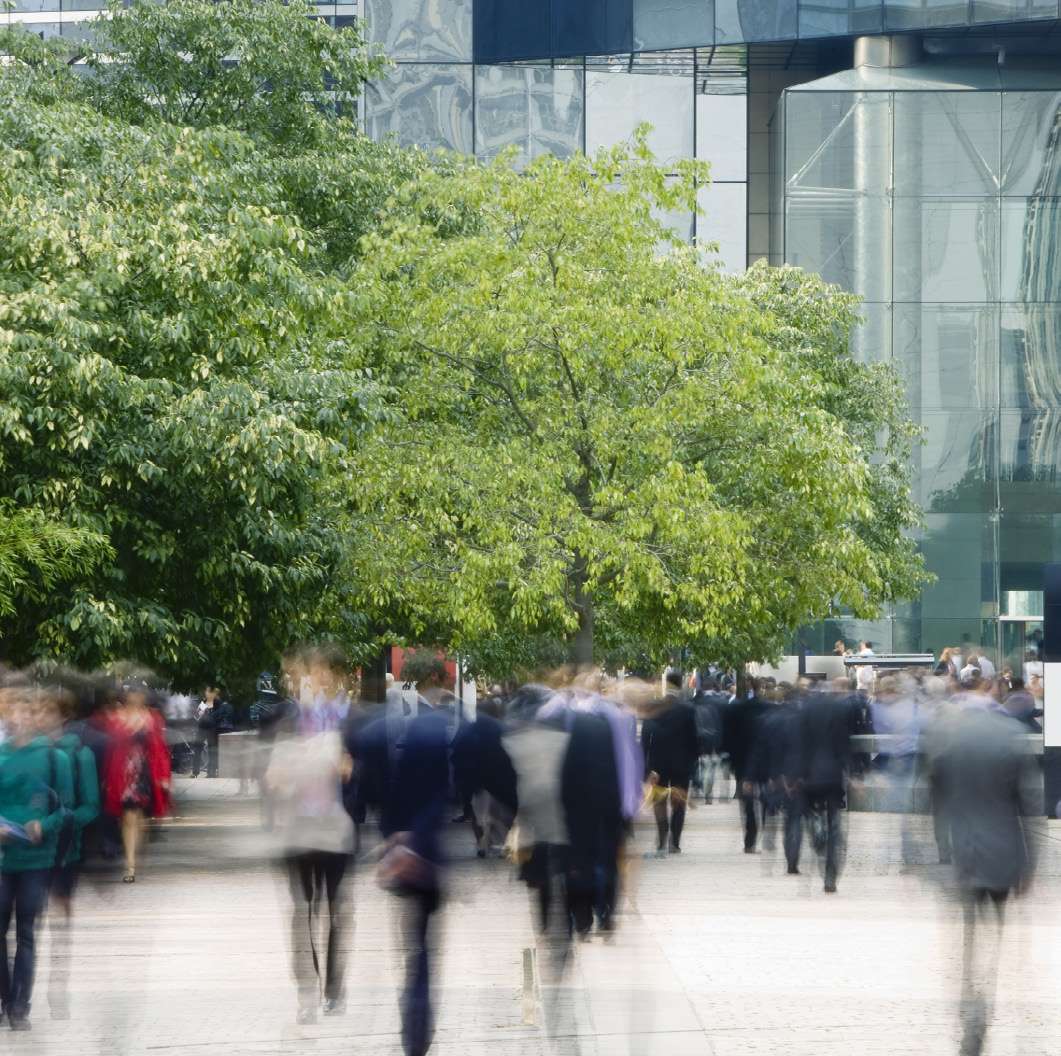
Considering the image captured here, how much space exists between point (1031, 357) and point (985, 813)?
99.8 ft

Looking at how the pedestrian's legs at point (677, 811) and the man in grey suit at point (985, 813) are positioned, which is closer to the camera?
the man in grey suit at point (985, 813)

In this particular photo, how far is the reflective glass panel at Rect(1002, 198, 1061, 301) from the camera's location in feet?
121

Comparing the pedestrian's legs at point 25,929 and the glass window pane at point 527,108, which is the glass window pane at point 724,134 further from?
the pedestrian's legs at point 25,929

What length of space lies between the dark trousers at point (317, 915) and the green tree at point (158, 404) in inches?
250

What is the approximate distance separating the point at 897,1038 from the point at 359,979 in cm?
350

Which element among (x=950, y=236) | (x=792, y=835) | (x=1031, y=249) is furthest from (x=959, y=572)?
(x=792, y=835)

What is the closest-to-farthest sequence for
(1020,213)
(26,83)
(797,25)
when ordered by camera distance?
(26,83), (1020,213), (797,25)

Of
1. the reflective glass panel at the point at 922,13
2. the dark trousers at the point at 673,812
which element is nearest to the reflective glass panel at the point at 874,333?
the reflective glass panel at the point at 922,13

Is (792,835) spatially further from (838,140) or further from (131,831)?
(838,140)

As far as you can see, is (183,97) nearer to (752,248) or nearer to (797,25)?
(797,25)

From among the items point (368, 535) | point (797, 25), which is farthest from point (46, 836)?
point (797, 25)

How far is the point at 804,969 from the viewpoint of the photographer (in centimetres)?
1088

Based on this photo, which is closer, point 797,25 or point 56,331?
point 56,331

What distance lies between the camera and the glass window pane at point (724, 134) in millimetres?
45156
